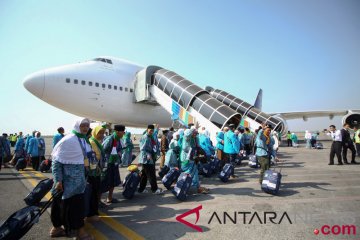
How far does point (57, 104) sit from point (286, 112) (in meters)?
23.3

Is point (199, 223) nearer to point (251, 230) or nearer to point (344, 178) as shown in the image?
point (251, 230)

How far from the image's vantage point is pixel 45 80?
42.4ft

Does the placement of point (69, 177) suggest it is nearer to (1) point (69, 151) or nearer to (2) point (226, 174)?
(1) point (69, 151)

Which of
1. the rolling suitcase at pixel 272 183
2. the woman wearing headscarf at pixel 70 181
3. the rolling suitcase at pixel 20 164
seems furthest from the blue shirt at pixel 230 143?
the rolling suitcase at pixel 20 164

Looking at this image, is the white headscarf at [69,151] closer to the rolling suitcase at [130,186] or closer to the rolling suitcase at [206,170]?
the rolling suitcase at [130,186]

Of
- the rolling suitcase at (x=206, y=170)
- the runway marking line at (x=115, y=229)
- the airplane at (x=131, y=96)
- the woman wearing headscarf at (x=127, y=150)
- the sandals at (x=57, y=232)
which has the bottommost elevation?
the runway marking line at (x=115, y=229)

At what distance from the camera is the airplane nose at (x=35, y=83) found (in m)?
12.9

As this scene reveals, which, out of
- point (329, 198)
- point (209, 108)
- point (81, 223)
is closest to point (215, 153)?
point (209, 108)

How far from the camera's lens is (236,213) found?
3.93 metres

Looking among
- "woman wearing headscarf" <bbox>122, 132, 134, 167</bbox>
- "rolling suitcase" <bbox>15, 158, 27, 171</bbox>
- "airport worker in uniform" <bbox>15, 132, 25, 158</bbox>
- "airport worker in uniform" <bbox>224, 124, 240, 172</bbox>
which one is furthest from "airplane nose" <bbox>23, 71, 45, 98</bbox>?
"airport worker in uniform" <bbox>224, 124, 240, 172</bbox>

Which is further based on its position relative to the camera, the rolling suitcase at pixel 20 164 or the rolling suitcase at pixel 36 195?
the rolling suitcase at pixel 20 164

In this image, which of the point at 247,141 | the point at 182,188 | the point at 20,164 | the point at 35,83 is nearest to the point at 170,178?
the point at 182,188

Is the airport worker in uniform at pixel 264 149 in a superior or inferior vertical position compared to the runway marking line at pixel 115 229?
superior

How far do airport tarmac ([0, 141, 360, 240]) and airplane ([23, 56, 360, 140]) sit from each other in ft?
20.3
